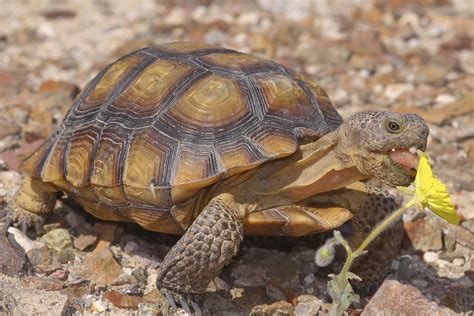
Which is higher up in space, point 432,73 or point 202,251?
point 202,251

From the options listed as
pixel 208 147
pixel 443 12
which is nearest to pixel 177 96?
pixel 208 147

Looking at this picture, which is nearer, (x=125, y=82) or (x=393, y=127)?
(x=393, y=127)

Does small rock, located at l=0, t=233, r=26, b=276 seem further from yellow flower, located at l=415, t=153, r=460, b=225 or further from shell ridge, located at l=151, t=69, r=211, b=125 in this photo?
yellow flower, located at l=415, t=153, r=460, b=225

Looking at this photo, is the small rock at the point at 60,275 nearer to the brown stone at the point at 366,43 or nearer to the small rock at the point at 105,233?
the small rock at the point at 105,233

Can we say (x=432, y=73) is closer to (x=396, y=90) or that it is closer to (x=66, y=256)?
(x=396, y=90)

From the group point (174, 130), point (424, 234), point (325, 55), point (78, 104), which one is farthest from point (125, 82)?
point (325, 55)

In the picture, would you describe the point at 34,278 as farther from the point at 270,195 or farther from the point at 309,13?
the point at 309,13

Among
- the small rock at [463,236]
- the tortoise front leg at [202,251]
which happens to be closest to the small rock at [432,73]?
the small rock at [463,236]

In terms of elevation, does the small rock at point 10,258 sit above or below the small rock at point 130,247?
above
